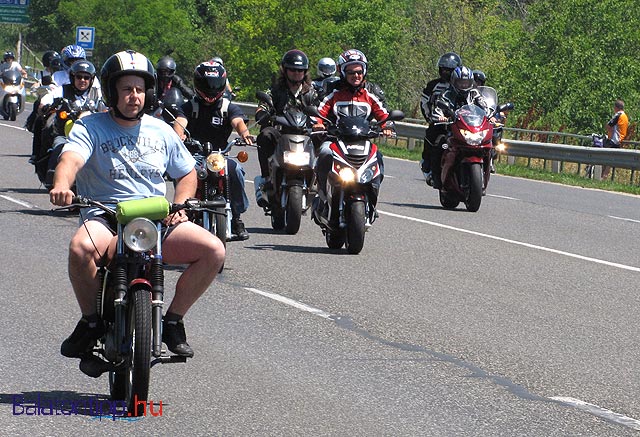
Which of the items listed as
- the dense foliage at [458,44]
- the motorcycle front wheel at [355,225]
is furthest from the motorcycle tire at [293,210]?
the dense foliage at [458,44]

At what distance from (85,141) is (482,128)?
12456mm

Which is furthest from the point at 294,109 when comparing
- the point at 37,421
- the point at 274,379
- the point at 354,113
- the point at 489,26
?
the point at 489,26

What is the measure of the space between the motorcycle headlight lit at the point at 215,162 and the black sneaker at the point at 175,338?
165 inches

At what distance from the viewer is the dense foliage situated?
1939 inches

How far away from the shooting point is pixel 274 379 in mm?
8055

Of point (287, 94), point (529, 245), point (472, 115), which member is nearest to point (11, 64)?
point (472, 115)

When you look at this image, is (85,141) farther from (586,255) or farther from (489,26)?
(489,26)

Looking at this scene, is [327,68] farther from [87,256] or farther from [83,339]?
[87,256]

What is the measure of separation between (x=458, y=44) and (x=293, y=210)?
149 feet

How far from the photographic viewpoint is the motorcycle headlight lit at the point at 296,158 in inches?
602

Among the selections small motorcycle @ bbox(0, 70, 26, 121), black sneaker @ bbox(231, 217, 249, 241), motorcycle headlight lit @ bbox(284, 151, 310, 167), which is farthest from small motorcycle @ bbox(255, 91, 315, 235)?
small motorcycle @ bbox(0, 70, 26, 121)

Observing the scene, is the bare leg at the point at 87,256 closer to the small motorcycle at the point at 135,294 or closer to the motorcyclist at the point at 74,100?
the small motorcycle at the point at 135,294

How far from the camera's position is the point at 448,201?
19.7 meters

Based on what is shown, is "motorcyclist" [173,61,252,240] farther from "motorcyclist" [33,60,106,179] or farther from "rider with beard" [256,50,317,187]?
"motorcyclist" [33,60,106,179]
